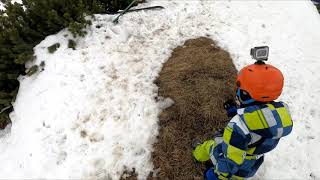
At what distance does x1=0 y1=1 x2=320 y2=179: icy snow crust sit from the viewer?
18.2ft

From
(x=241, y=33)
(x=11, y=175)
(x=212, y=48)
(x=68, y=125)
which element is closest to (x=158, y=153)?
(x=68, y=125)

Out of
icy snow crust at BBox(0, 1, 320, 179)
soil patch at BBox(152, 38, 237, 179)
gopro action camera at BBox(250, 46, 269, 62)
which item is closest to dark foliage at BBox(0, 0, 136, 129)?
icy snow crust at BBox(0, 1, 320, 179)

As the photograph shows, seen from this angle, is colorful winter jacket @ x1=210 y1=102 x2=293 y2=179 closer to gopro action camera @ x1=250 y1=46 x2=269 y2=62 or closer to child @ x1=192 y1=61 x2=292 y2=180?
child @ x1=192 y1=61 x2=292 y2=180

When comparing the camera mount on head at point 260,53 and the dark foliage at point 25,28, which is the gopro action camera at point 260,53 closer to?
the camera mount on head at point 260,53

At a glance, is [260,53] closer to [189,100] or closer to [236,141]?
[236,141]

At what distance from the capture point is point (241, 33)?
8266 mm

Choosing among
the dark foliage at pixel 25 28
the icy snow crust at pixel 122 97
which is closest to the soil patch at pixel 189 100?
the icy snow crust at pixel 122 97

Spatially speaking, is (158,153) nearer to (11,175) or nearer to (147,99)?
(147,99)

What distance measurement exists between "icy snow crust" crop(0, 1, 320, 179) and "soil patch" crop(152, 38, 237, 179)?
20cm

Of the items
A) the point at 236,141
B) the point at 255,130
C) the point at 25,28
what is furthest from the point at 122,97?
the point at 255,130

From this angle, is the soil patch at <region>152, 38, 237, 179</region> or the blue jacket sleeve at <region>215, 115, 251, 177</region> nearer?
the blue jacket sleeve at <region>215, 115, 251, 177</region>

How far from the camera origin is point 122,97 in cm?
626

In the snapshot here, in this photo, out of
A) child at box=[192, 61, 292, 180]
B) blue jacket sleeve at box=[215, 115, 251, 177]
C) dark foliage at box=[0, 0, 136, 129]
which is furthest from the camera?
dark foliage at box=[0, 0, 136, 129]

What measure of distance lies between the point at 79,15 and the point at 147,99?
2306mm
